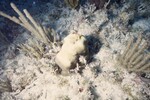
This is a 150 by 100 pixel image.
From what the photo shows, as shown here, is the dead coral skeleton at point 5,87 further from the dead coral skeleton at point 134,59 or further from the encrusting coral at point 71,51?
the dead coral skeleton at point 134,59

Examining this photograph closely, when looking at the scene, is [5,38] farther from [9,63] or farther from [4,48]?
[9,63]

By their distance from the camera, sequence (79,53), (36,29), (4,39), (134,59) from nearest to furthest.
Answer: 1. (134,59)
2. (79,53)
3. (36,29)
4. (4,39)

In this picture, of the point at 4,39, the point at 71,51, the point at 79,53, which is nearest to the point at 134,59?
the point at 79,53

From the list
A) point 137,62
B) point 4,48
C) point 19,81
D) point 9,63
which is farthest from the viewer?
point 4,48

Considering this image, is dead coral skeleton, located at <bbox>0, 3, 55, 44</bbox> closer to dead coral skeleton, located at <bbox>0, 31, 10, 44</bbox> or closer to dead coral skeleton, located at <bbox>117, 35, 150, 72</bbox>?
dead coral skeleton, located at <bbox>0, 31, 10, 44</bbox>

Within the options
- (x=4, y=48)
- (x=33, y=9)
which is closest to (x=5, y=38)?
(x=4, y=48)

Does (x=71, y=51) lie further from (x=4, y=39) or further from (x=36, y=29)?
(x=4, y=39)

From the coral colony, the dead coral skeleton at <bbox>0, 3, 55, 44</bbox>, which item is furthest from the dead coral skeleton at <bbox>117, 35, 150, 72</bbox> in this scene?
the dead coral skeleton at <bbox>0, 3, 55, 44</bbox>

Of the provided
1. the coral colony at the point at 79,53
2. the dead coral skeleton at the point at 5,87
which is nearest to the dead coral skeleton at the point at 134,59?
the coral colony at the point at 79,53
